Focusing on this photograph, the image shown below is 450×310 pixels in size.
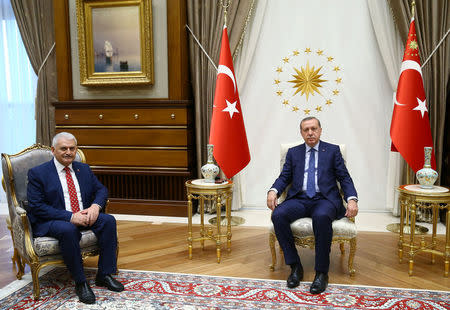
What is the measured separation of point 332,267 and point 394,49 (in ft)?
9.75

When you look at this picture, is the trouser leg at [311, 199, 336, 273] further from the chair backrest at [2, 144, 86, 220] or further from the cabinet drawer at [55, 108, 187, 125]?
the cabinet drawer at [55, 108, 187, 125]

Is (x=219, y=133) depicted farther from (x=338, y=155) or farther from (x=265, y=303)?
(x=265, y=303)

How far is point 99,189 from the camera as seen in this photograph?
3.34 m

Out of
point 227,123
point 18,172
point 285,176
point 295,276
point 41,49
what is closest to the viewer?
point 295,276

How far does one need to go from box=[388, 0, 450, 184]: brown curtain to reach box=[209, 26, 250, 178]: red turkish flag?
2178 mm

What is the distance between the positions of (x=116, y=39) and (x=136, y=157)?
1533 millimetres

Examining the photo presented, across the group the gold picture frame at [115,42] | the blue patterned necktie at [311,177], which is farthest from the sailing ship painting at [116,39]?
the blue patterned necktie at [311,177]

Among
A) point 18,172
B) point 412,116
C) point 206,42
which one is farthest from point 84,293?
point 412,116

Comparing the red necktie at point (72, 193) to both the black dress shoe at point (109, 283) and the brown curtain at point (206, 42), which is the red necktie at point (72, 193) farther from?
the brown curtain at point (206, 42)

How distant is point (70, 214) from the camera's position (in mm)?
3006

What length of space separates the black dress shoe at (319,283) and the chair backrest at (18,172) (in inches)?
93.9

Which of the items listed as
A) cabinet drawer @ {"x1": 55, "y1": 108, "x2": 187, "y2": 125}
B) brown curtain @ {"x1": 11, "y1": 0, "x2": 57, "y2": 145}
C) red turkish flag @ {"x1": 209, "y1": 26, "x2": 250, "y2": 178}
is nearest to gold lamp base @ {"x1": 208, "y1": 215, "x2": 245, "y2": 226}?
red turkish flag @ {"x1": 209, "y1": 26, "x2": 250, "y2": 178}

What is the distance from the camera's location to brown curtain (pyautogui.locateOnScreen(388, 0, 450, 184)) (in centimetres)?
464

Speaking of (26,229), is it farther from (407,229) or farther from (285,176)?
(407,229)
